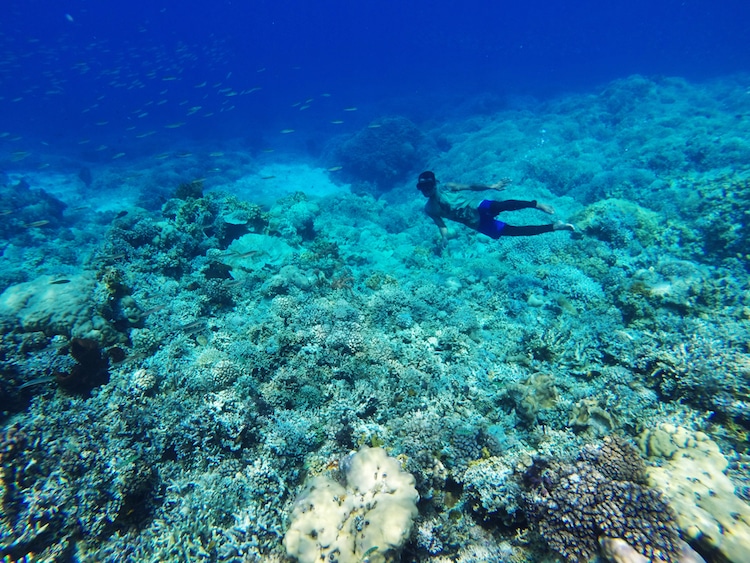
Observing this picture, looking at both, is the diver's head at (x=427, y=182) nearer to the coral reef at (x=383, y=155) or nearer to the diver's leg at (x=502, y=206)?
the diver's leg at (x=502, y=206)

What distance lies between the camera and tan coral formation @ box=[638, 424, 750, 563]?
3051mm

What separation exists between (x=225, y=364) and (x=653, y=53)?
356ft

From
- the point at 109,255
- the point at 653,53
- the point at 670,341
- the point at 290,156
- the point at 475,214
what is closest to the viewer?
the point at 670,341

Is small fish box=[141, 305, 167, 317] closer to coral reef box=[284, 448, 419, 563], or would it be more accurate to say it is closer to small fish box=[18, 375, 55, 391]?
small fish box=[18, 375, 55, 391]

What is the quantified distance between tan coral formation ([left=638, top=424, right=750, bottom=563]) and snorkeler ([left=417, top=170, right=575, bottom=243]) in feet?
17.2

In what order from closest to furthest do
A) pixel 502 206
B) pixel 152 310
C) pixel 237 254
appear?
1. pixel 152 310
2. pixel 502 206
3. pixel 237 254

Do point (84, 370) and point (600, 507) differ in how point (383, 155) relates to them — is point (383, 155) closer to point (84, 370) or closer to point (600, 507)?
point (84, 370)

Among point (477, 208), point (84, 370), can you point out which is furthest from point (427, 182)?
point (84, 370)

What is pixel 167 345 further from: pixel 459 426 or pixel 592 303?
pixel 592 303

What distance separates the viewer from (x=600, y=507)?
323 centimetres

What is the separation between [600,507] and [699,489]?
1.26m

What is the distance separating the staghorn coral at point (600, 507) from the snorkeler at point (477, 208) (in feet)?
18.9

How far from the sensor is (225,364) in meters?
5.83

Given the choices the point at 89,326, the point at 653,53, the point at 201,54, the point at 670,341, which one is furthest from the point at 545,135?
the point at 201,54
